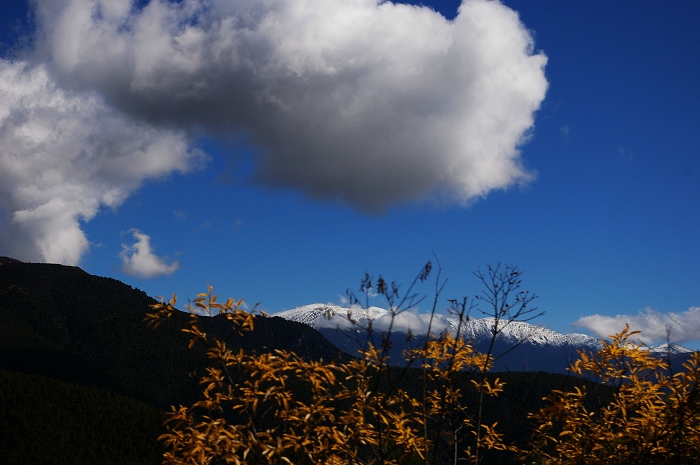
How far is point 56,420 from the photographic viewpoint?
121 m

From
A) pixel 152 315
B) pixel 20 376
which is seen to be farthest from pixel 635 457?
pixel 20 376

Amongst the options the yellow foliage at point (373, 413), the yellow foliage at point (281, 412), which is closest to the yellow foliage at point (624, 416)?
the yellow foliage at point (373, 413)

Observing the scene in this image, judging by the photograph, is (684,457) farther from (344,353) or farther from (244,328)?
(244,328)

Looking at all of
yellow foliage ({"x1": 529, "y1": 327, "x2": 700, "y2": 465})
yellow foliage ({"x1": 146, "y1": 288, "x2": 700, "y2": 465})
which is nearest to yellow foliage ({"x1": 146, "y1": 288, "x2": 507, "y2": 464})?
yellow foliage ({"x1": 146, "y1": 288, "x2": 700, "y2": 465})

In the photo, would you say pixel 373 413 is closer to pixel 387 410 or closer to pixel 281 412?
pixel 387 410

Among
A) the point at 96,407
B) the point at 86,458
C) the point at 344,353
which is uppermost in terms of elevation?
the point at 344,353

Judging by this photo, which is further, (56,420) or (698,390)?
(56,420)

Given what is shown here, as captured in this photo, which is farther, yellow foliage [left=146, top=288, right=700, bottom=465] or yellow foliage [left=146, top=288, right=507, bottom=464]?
yellow foliage [left=146, top=288, right=700, bottom=465]

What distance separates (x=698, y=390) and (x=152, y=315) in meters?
6.05

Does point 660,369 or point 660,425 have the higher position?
point 660,369

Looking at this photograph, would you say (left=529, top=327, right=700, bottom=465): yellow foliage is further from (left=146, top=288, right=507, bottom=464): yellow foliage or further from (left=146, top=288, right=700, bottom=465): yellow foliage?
(left=146, top=288, right=507, bottom=464): yellow foliage

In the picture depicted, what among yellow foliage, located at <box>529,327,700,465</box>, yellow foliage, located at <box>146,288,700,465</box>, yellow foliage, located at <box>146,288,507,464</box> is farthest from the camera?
yellow foliage, located at <box>529,327,700,465</box>

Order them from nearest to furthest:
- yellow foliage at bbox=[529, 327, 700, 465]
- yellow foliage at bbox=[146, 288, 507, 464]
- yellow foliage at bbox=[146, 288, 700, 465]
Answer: yellow foliage at bbox=[146, 288, 507, 464] → yellow foliage at bbox=[146, 288, 700, 465] → yellow foliage at bbox=[529, 327, 700, 465]

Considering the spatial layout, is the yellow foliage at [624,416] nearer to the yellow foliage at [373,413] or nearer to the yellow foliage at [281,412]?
the yellow foliage at [373,413]
